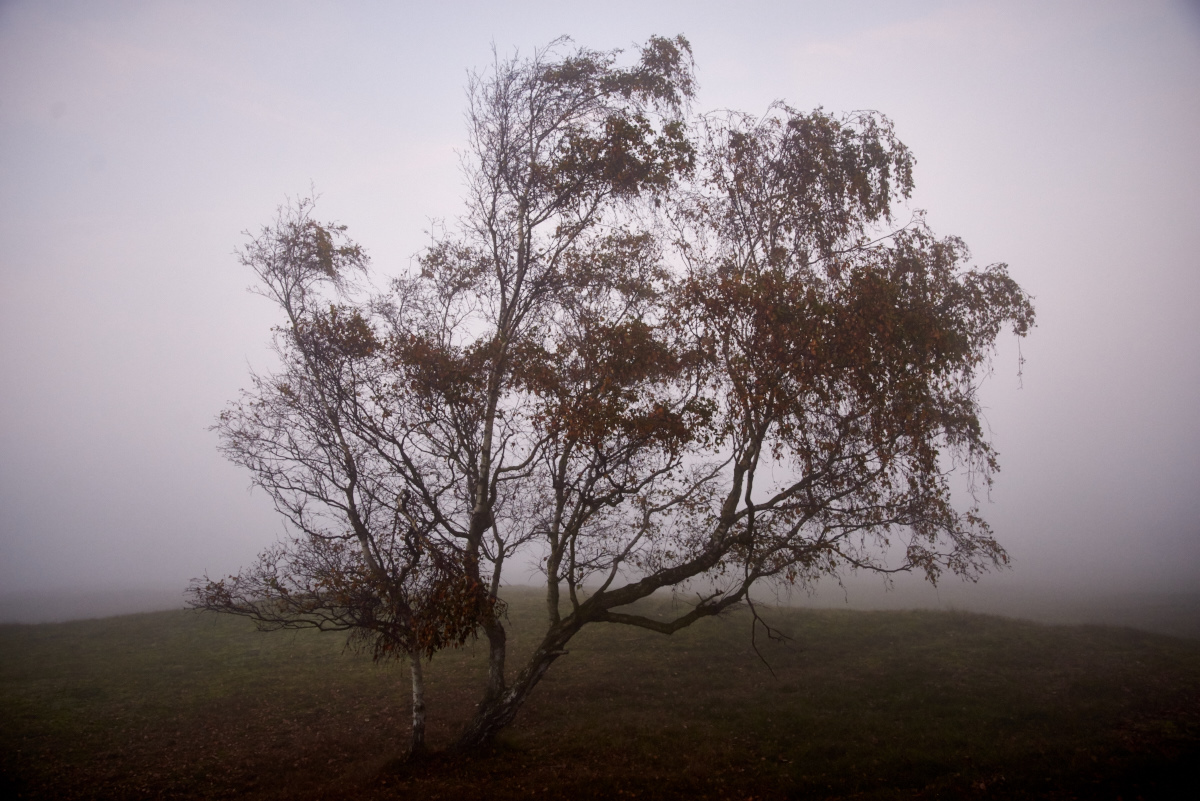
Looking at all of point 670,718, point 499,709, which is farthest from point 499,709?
point 670,718

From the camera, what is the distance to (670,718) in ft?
55.1

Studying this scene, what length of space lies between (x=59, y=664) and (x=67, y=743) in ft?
44.5

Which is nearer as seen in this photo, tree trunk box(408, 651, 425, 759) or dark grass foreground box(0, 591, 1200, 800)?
dark grass foreground box(0, 591, 1200, 800)

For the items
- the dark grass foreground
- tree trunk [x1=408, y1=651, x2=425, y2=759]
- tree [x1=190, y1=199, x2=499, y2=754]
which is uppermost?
tree [x1=190, y1=199, x2=499, y2=754]

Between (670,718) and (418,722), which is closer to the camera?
(418,722)

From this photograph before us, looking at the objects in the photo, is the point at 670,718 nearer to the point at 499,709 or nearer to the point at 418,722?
the point at 499,709

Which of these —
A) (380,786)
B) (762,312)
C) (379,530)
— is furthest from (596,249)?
(380,786)

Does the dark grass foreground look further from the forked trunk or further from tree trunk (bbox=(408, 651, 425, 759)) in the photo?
tree trunk (bbox=(408, 651, 425, 759))

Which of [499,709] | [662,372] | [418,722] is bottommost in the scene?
[418,722]

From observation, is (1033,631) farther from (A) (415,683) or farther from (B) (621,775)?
(A) (415,683)

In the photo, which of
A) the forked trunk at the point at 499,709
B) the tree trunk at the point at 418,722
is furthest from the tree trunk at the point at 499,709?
the tree trunk at the point at 418,722

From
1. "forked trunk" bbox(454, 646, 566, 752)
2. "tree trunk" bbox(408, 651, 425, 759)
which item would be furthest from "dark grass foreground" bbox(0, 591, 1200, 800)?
"tree trunk" bbox(408, 651, 425, 759)

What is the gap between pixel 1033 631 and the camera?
24.5 metres

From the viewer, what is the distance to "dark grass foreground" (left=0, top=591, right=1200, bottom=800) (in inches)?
467
